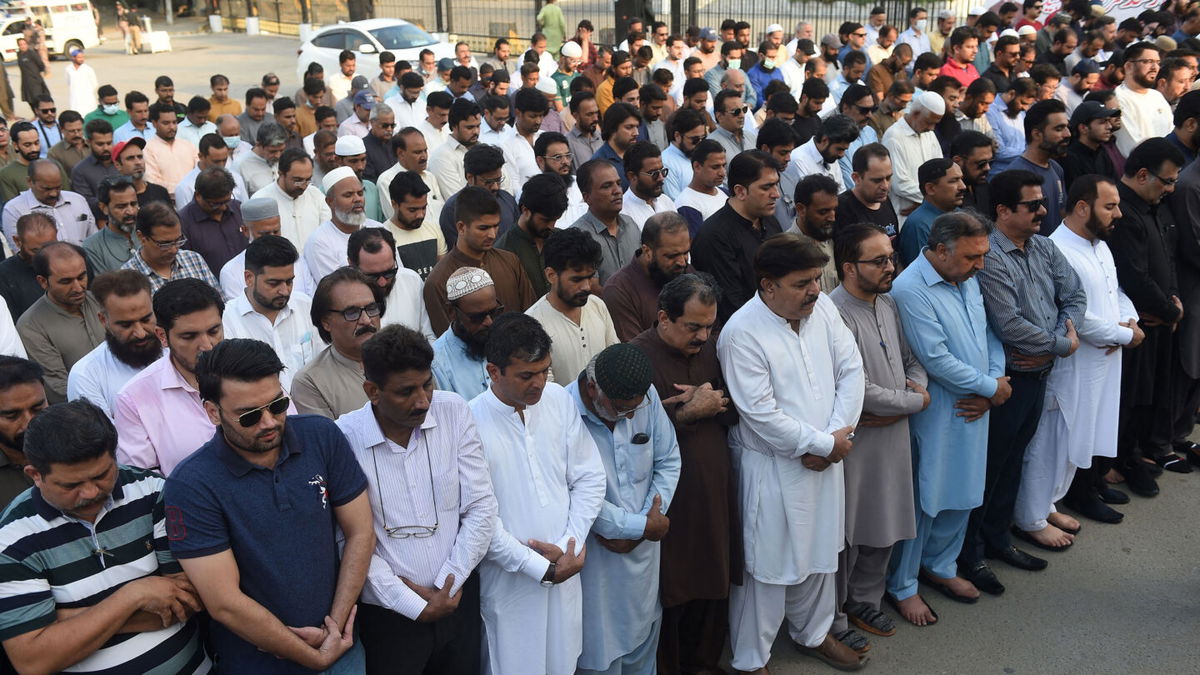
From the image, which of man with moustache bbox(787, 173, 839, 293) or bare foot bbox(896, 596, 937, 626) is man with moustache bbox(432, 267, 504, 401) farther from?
bare foot bbox(896, 596, 937, 626)

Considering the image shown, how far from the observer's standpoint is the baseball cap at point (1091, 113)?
297 inches

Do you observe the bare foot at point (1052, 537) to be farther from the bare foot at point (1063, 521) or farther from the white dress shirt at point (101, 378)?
the white dress shirt at point (101, 378)

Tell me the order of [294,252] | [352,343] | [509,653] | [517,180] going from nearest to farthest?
1. [509,653]
2. [352,343]
3. [294,252]
4. [517,180]

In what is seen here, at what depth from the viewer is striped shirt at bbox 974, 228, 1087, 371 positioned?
5.11 meters

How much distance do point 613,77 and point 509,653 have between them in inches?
384

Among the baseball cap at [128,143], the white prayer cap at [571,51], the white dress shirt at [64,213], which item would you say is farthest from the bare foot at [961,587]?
the white prayer cap at [571,51]

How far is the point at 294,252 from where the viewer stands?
4840 mm

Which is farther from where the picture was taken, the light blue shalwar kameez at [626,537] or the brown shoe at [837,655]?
the brown shoe at [837,655]

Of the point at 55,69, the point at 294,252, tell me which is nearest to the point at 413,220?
the point at 294,252

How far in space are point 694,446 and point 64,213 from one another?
237 inches

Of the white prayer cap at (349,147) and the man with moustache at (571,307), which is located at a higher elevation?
the white prayer cap at (349,147)

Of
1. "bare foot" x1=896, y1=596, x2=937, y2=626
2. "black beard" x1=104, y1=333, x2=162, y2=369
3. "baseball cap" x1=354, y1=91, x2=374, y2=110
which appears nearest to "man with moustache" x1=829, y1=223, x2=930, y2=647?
"bare foot" x1=896, y1=596, x2=937, y2=626

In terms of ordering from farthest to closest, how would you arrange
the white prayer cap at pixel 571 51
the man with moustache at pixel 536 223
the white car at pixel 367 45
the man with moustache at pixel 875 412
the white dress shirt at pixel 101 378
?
the white car at pixel 367 45
the white prayer cap at pixel 571 51
the man with moustache at pixel 536 223
the man with moustache at pixel 875 412
the white dress shirt at pixel 101 378

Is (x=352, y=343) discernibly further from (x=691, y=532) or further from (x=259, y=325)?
(x=691, y=532)
